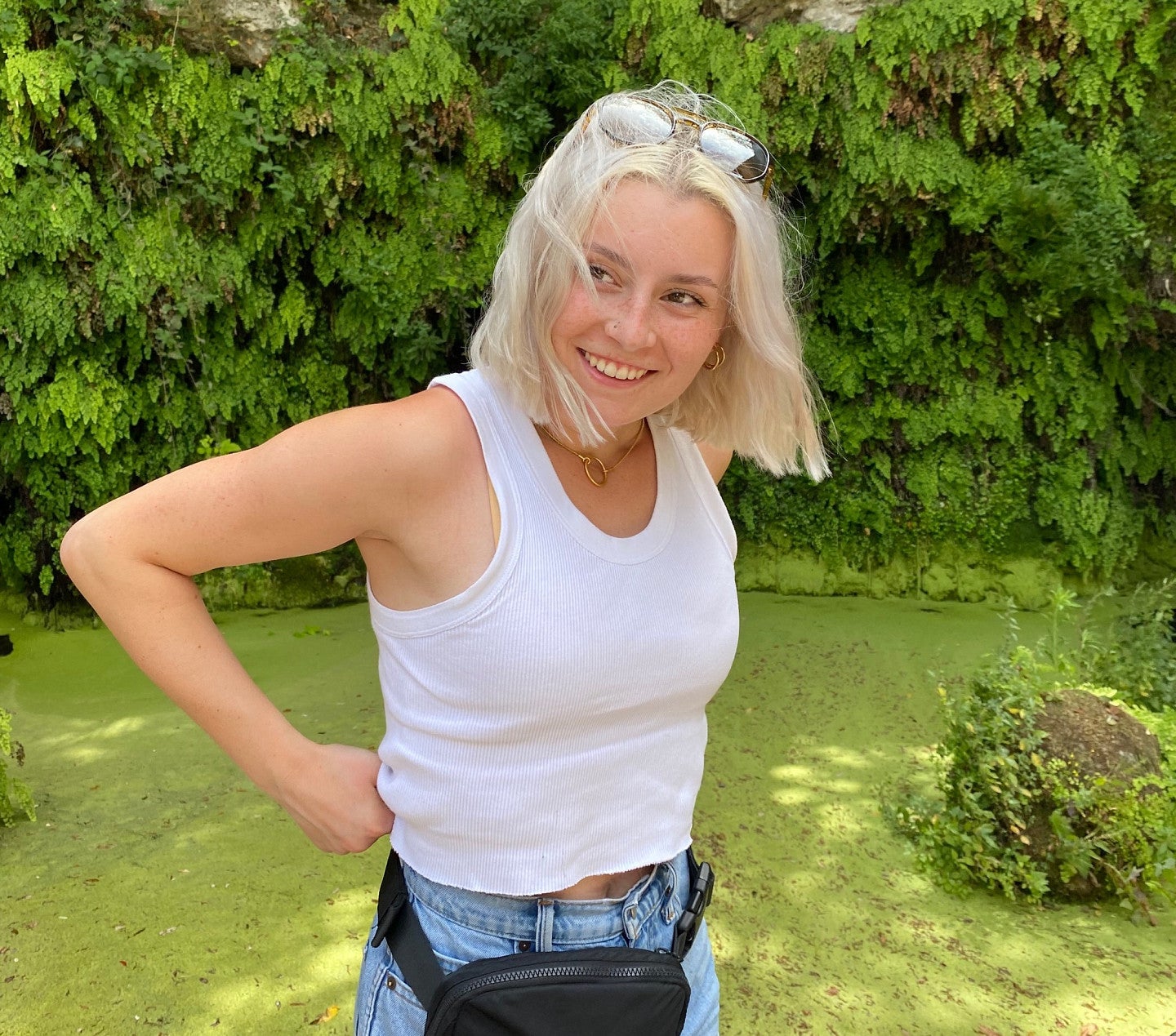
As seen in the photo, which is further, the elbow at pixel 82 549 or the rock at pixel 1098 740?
the rock at pixel 1098 740

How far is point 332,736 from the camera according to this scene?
3.73 metres

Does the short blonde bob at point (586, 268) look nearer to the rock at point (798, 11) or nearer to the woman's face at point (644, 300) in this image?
the woman's face at point (644, 300)

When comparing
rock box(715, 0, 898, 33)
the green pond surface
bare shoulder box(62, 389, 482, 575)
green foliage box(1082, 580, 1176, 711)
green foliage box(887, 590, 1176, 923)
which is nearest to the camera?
bare shoulder box(62, 389, 482, 575)

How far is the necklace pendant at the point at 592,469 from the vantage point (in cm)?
108

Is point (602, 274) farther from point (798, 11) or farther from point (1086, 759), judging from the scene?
point (798, 11)

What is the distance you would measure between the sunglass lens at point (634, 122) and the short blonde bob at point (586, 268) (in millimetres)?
12

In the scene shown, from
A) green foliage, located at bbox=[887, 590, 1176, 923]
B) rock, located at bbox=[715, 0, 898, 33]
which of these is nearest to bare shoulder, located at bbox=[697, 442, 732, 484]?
green foliage, located at bbox=[887, 590, 1176, 923]

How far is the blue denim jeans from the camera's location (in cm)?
99

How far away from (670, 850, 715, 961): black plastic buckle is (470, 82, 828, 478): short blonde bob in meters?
0.54

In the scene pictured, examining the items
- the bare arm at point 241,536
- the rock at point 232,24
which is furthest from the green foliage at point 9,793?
the rock at point 232,24

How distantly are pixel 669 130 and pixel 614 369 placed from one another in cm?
26

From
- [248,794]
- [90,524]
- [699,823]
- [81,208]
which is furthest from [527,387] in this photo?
[81,208]

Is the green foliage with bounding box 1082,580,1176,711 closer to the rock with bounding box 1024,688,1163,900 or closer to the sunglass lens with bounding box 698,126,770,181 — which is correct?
the rock with bounding box 1024,688,1163,900

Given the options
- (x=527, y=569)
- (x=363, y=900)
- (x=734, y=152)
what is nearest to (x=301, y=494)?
(x=527, y=569)
